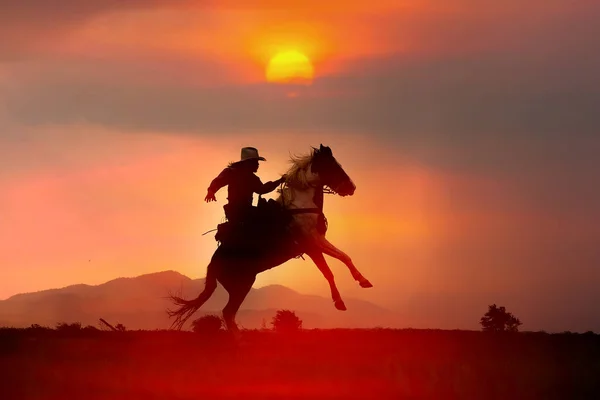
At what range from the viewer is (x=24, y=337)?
21047mm

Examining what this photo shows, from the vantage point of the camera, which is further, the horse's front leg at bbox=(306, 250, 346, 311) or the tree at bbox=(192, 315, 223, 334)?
the tree at bbox=(192, 315, 223, 334)

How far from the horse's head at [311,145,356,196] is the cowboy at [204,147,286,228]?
1.18 metres

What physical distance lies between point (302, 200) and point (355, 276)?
1786mm

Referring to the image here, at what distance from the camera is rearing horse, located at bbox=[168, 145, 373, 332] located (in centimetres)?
1955

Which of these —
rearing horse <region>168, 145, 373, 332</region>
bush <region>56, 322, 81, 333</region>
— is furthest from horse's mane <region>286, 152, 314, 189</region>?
bush <region>56, 322, 81, 333</region>

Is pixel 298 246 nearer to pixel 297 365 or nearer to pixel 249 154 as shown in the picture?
pixel 249 154

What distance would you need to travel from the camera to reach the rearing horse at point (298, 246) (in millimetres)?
19547

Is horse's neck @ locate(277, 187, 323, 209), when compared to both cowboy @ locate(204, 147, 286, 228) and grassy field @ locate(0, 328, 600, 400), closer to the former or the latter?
cowboy @ locate(204, 147, 286, 228)

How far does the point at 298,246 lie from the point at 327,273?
0.81m

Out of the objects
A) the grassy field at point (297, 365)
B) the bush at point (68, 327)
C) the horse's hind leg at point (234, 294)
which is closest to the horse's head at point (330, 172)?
the horse's hind leg at point (234, 294)

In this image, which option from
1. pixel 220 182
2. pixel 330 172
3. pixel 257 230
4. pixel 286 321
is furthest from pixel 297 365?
pixel 286 321

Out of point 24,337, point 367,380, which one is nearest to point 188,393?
point 367,380

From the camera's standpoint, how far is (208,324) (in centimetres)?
2050

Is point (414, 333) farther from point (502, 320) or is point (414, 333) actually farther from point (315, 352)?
point (315, 352)
